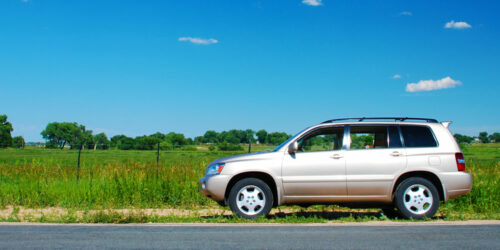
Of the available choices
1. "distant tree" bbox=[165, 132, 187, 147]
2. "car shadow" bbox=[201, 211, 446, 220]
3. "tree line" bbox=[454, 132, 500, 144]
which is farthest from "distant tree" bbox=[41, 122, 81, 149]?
"car shadow" bbox=[201, 211, 446, 220]

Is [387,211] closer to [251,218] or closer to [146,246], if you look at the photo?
[251,218]

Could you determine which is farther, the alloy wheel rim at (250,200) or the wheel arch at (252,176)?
the wheel arch at (252,176)

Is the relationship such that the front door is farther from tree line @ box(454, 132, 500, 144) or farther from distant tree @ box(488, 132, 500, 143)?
distant tree @ box(488, 132, 500, 143)

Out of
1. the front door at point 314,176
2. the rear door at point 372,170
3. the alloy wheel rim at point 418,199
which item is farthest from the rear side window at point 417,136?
the front door at point 314,176

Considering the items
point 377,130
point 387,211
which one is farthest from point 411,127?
point 387,211

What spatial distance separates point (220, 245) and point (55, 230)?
3.10 m

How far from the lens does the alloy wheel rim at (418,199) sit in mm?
8398

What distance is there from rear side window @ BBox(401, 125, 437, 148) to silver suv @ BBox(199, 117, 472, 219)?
0.08ft

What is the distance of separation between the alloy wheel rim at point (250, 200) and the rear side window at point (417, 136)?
116 inches

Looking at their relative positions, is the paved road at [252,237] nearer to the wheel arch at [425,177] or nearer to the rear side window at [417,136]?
the wheel arch at [425,177]

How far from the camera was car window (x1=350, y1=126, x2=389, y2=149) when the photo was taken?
8.81 meters

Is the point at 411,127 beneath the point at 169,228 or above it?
above

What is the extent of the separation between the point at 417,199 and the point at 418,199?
2cm

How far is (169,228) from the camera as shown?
25.0ft
